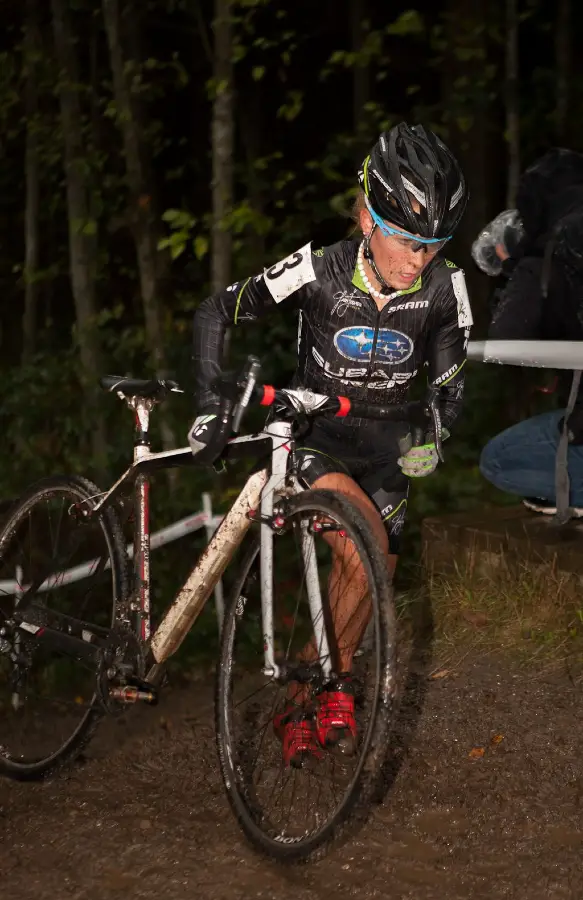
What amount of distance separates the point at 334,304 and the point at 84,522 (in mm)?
1414

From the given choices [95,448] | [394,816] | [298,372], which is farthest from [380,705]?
[95,448]

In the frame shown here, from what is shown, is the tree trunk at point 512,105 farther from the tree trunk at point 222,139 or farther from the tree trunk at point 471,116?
the tree trunk at point 222,139

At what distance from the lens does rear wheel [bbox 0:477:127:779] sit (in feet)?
15.1

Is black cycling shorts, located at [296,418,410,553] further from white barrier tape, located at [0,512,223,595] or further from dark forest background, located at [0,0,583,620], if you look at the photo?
dark forest background, located at [0,0,583,620]

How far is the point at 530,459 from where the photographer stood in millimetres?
5336

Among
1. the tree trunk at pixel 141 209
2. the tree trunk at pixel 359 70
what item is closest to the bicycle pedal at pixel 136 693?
the tree trunk at pixel 141 209

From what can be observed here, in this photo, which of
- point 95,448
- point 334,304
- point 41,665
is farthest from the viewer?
point 95,448

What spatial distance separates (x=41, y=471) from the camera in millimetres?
11055

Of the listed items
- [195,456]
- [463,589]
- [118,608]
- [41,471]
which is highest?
[195,456]

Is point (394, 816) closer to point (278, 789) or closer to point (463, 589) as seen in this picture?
point (278, 789)

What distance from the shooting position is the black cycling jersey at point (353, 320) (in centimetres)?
398

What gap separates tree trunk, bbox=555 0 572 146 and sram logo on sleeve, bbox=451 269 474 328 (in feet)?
22.0

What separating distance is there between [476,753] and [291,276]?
6.27 ft

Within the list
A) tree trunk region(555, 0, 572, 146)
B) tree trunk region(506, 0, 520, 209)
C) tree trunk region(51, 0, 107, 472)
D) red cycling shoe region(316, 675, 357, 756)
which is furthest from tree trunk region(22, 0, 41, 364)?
red cycling shoe region(316, 675, 357, 756)
